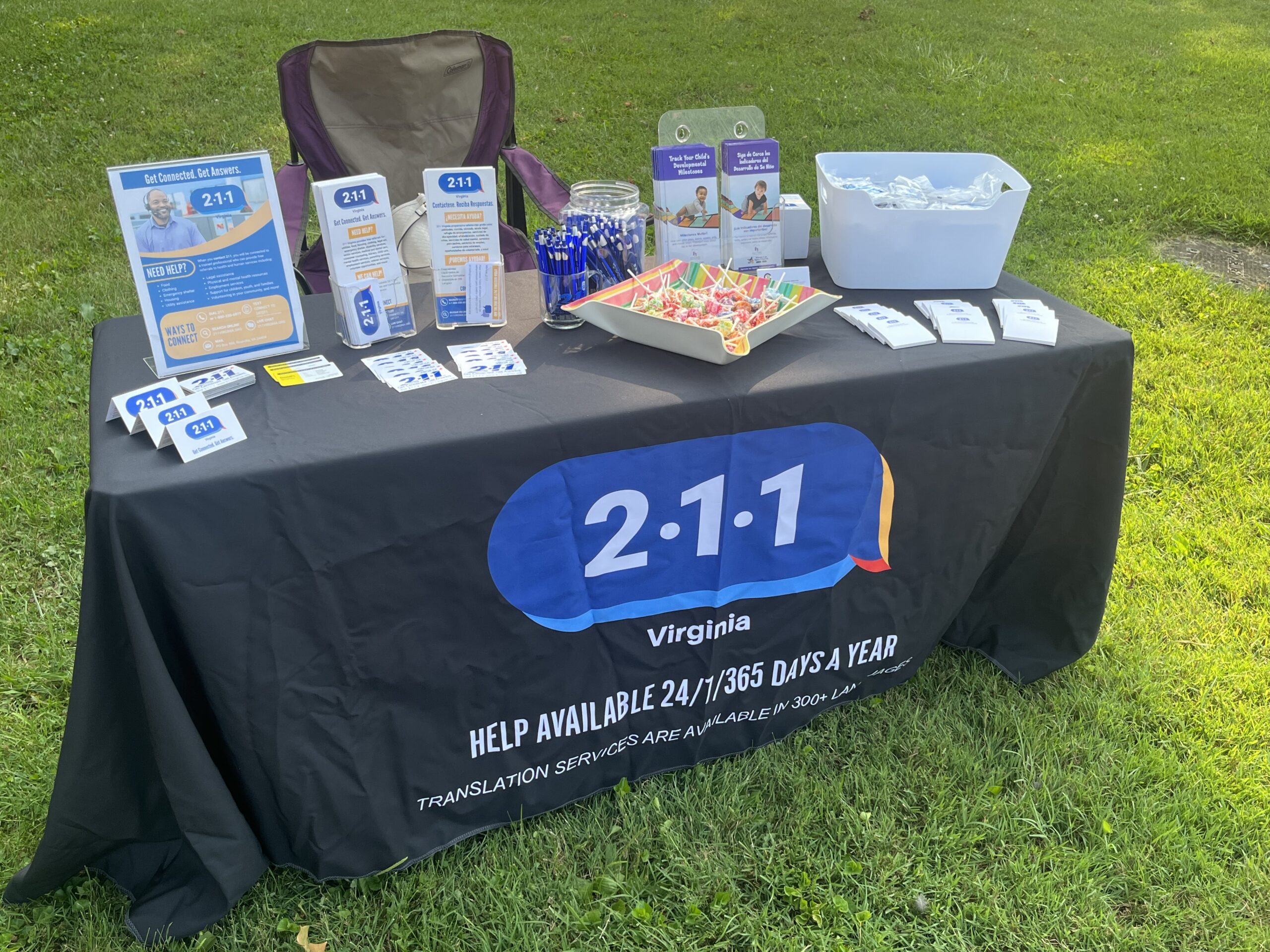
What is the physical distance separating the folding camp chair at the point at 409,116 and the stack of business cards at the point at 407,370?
Answer: 1067mm

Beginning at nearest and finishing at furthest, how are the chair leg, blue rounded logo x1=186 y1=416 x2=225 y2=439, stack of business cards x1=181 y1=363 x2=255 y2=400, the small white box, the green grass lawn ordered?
blue rounded logo x1=186 y1=416 x2=225 y2=439 < stack of business cards x1=181 y1=363 x2=255 y2=400 < the green grass lawn < the small white box < the chair leg

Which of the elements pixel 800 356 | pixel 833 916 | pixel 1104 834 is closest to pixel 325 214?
pixel 800 356

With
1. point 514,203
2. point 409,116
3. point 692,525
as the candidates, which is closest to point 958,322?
point 692,525

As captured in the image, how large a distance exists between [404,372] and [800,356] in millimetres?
624

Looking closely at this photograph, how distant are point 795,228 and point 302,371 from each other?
1003 mm

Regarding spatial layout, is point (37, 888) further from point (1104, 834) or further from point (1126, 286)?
point (1126, 286)

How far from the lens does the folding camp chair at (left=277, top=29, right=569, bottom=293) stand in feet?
8.07

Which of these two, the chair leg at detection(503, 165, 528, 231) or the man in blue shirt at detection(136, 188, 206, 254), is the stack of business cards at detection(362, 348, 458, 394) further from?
the chair leg at detection(503, 165, 528, 231)

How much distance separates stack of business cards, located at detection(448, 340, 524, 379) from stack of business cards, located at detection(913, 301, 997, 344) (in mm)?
707

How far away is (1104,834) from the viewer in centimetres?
151

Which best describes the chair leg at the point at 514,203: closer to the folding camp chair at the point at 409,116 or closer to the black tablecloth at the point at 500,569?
the folding camp chair at the point at 409,116

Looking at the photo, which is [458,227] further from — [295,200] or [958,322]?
[295,200]

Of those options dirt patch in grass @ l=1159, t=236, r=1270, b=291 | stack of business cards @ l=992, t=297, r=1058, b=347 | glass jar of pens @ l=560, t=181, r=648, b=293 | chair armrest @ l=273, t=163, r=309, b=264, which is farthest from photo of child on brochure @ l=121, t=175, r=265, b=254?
dirt patch in grass @ l=1159, t=236, r=1270, b=291

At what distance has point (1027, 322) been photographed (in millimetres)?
1518
